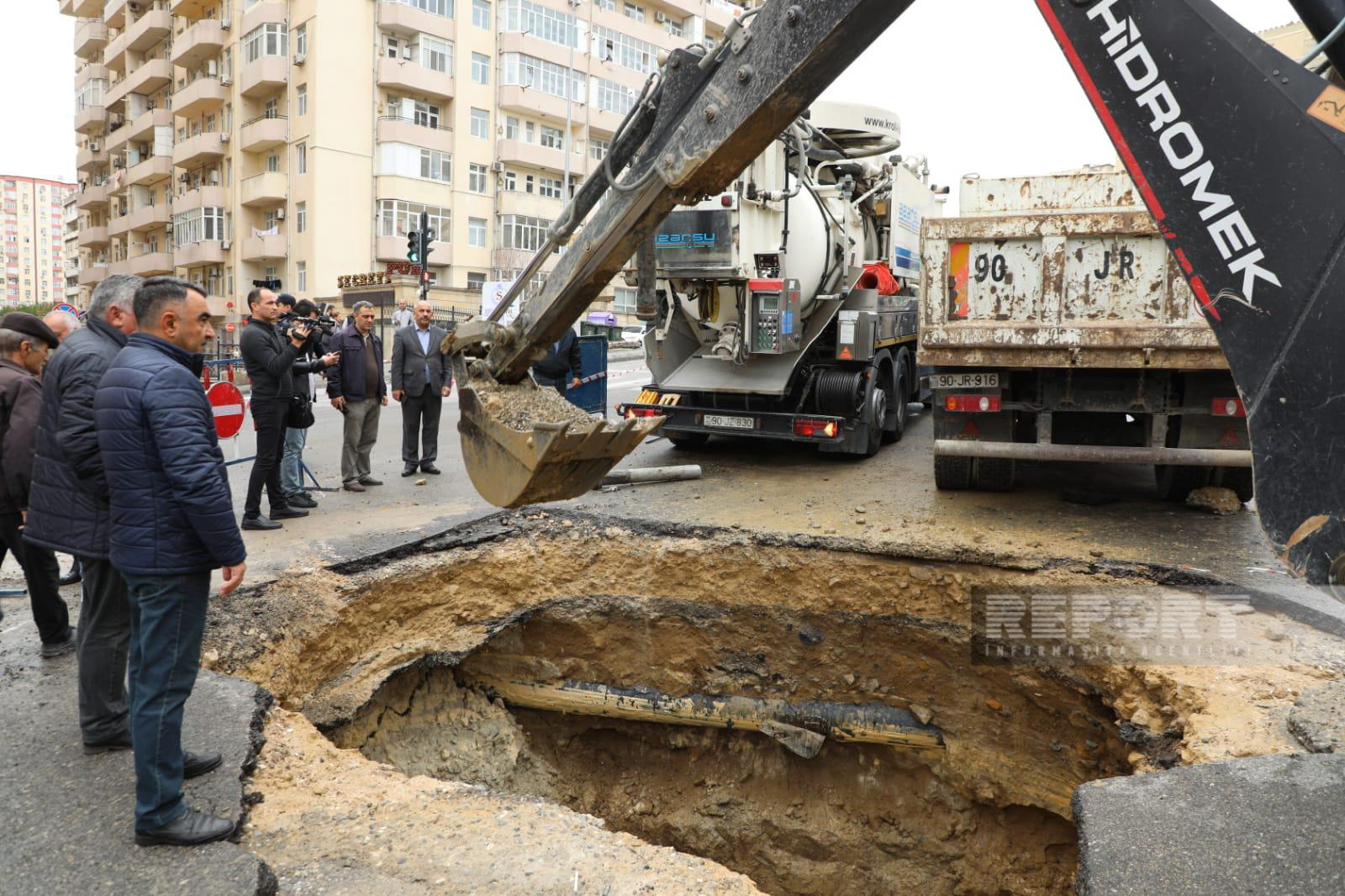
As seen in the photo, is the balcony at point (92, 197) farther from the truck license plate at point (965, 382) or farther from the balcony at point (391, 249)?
the truck license plate at point (965, 382)

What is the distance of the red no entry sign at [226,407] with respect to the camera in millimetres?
6910

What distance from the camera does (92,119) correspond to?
49438 millimetres

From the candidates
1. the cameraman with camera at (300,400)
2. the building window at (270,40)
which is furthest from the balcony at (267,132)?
the cameraman with camera at (300,400)

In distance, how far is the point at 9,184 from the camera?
122 meters

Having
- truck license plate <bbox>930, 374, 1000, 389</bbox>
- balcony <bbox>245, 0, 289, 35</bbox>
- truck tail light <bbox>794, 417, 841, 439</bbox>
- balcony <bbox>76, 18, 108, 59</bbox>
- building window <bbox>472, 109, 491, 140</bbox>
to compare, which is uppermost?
balcony <bbox>76, 18, 108, 59</bbox>

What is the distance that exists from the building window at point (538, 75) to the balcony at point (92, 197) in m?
27.9

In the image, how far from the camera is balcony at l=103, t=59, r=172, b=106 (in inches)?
1649

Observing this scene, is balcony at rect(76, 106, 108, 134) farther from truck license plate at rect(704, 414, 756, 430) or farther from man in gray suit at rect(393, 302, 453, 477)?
truck license plate at rect(704, 414, 756, 430)

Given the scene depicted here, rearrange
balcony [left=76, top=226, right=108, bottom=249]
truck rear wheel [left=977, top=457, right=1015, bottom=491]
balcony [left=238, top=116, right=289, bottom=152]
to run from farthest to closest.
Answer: balcony [left=76, top=226, right=108, bottom=249] < balcony [left=238, top=116, right=289, bottom=152] < truck rear wheel [left=977, top=457, right=1015, bottom=491]

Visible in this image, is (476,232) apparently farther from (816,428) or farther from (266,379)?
(266,379)

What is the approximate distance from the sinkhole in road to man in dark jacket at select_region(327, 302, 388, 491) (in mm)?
2482

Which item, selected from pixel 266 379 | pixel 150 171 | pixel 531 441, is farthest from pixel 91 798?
pixel 150 171

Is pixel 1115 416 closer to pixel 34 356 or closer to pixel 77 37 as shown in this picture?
pixel 34 356

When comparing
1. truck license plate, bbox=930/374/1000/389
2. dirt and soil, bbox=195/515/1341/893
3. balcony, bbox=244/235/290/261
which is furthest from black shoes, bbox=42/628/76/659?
balcony, bbox=244/235/290/261
